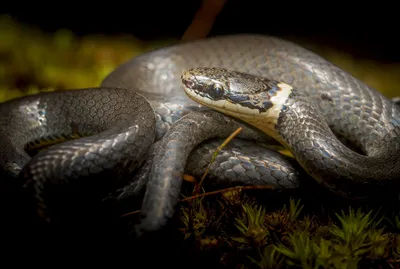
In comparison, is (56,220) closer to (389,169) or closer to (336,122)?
(389,169)

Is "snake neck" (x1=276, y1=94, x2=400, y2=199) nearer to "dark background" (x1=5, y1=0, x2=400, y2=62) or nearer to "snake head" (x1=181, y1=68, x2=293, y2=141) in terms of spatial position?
"snake head" (x1=181, y1=68, x2=293, y2=141)

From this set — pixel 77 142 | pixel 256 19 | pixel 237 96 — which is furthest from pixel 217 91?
pixel 256 19

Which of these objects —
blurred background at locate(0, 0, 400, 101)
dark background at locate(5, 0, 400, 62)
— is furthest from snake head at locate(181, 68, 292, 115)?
dark background at locate(5, 0, 400, 62)

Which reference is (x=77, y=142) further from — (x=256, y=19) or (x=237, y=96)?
(x=256, y=19)

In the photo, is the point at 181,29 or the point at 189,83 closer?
the point at 189,83

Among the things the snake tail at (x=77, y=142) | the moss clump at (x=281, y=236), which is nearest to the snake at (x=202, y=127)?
the snake tail at (x=77, y=142)

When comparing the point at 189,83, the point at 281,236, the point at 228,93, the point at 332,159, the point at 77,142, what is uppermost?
the point at 332,159
